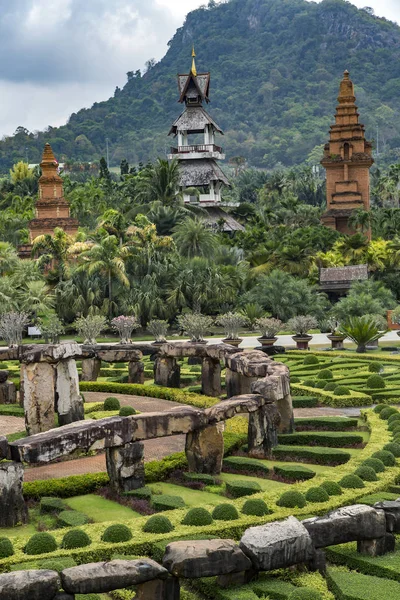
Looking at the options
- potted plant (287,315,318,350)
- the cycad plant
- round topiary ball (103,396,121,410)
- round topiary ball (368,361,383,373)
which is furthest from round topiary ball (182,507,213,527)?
potted plant (287,315,318,350)

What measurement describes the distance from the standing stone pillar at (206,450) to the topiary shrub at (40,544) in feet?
20.4

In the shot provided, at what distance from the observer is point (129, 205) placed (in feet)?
265

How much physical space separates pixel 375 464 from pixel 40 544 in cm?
820

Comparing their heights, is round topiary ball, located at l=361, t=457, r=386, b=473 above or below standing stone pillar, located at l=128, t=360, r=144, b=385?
below

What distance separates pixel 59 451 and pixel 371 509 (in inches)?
261

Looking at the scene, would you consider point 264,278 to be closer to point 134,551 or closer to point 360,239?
point 360,239

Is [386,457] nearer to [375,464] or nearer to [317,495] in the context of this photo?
[375,464]

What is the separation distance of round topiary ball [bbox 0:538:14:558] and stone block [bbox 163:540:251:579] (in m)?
2.88

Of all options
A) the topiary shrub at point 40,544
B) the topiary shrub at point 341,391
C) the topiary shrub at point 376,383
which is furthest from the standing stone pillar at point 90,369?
the topiary shrub at point 40,544

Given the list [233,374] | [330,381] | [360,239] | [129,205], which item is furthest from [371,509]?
[129,205]

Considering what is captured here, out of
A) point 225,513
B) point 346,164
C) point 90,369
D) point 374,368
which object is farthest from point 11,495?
point 346,164

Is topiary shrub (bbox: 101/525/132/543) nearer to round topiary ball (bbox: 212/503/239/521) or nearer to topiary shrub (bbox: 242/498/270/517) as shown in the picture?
round topiary ball (bbox: 212/503/239/521)

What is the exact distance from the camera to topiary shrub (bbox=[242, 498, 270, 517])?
68.0ft

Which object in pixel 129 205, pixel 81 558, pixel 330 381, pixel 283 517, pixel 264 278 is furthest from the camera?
pixel 129 205
